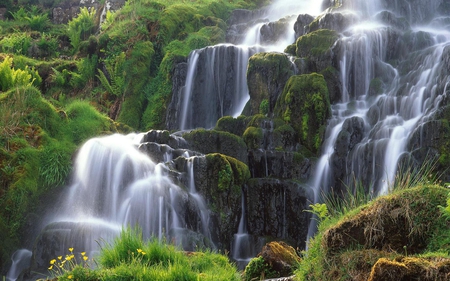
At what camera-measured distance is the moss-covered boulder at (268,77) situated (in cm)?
1764

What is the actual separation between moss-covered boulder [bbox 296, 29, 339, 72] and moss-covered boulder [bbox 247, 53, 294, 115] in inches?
39.8

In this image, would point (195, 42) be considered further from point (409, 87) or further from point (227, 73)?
point (409, 87)

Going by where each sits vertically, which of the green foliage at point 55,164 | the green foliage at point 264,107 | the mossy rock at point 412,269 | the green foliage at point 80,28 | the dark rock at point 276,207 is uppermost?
the green foliage at point 80,28

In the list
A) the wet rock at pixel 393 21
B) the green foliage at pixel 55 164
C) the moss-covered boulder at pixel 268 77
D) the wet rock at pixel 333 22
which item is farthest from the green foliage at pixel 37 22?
the wet rock at pixel 393 21

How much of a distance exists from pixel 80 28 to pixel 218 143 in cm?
1413

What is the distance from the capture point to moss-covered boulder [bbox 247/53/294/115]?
17641 millimetres

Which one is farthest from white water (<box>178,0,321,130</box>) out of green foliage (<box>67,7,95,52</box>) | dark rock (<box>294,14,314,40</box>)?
green foliage (<box>67,7,95,52</box>)

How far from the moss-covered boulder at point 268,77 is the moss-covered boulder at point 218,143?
3.28m

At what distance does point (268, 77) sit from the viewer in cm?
1777

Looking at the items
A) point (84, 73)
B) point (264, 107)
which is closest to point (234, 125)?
point (264, 107)

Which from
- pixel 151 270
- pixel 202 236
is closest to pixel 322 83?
pixel 202 236

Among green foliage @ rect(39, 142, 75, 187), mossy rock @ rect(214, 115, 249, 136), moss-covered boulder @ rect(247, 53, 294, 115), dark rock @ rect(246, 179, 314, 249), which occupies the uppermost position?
moss-covered boulder @ rect(247, 53, 294, 115)

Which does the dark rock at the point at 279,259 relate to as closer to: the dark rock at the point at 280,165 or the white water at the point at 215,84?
the dark rock at the point at 280,165

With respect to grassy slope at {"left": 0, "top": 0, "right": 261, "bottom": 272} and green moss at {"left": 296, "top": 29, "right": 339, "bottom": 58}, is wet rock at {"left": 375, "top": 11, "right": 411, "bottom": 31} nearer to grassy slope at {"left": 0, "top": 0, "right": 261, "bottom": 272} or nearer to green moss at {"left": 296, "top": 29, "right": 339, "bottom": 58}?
green moss at {"left": 296, "top": 29, "right": 339, "bottom": 58}
